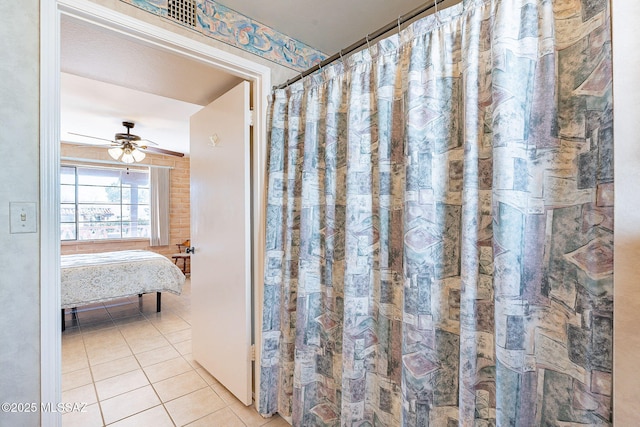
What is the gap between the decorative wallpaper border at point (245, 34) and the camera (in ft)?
4.93

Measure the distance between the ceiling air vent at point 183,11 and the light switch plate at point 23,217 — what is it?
107cm

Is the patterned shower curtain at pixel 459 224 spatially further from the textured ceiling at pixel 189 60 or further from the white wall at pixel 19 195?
the white wall at pixel 19 195

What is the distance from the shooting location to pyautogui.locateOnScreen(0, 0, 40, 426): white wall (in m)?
1.06

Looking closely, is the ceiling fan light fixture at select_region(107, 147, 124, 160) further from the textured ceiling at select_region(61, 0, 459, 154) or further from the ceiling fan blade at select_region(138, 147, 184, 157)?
the ceiling fan blade at select_region(138, 147, 184, 157)

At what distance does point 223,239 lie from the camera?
1.97 metres

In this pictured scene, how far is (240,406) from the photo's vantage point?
1866mm

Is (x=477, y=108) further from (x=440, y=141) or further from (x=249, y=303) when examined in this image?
(x=249, y=303)

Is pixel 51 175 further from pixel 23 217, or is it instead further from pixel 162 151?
pixel 162 151

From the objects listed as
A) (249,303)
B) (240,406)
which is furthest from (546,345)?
(240,406)

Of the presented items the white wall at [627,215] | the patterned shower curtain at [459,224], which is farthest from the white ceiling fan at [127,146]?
the white wall at [627,215]

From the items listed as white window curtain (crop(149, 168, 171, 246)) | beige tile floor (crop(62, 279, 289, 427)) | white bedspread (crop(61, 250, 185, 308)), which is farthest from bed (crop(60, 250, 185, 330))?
white window curtain (crop(149, 168, 171, 246))

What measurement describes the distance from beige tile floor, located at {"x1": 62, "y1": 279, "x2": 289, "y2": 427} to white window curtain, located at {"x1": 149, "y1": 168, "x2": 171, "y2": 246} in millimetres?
2277

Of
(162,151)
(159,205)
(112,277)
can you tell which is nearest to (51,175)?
(112,277)

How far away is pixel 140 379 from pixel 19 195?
5.60 ft
